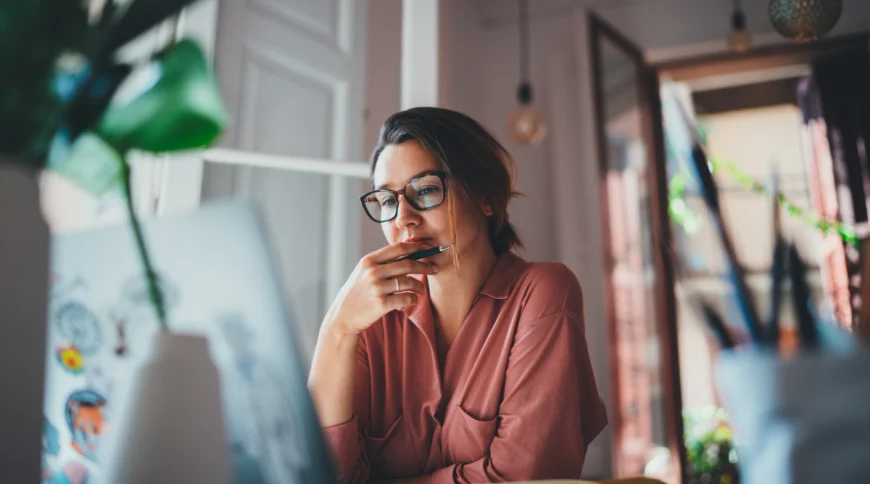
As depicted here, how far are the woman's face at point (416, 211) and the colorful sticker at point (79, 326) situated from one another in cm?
56

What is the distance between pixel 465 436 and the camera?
850 millimetres

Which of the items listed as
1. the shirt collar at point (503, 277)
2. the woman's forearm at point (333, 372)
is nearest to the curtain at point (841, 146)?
the shirt collar at point (503, 277)

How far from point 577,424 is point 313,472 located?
21.1 inches

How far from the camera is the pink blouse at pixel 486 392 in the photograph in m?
0.79

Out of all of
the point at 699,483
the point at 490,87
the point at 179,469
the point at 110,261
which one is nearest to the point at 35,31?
the point at 110,261

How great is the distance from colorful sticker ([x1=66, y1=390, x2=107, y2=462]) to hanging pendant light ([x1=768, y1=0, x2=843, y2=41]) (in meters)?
1.85

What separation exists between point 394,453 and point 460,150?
0.48 meters

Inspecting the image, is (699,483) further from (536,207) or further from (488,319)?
(488,319)

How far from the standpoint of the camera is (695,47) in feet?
10.6

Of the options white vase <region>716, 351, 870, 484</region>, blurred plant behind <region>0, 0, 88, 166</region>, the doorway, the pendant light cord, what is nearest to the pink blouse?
white vase <region>716, 351, 870, 484</region>

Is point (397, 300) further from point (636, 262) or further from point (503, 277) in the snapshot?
point (636, 262)

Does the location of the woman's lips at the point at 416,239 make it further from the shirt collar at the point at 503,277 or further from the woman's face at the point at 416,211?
the shirt collar at the point at 503,277

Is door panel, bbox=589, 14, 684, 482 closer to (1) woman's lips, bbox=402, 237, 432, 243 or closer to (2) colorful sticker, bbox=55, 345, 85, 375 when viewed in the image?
(1) woman's lips, bbox=402, 237, 432, 243

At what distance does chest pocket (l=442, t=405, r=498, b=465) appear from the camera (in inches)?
32.8
